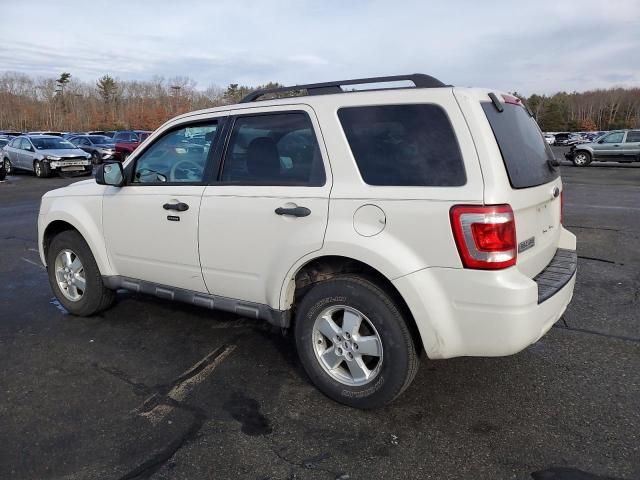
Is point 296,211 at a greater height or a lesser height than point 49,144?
greater

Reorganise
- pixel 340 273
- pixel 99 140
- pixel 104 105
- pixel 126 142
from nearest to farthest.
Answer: pixel 340 273, pixel 126 142, pixel 99 140, pixel 104 105

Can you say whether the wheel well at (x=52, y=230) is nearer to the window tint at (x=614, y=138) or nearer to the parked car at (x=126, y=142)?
the parked car at (x=126, y=142)

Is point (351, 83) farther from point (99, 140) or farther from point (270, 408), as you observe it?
point (99, 140)

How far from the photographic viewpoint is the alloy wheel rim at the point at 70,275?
468cm

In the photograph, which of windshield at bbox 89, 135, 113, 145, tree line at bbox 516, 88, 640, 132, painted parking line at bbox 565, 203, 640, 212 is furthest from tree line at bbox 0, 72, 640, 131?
painted parking line at bbox 565, 203, 640, 212

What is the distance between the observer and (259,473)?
101 inches

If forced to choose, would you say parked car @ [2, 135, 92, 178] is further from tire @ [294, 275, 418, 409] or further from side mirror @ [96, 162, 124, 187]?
tire @ [294, 275, 418, 409]


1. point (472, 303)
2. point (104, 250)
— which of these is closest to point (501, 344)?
point (472, 303)

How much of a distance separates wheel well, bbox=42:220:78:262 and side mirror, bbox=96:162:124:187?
0.85 m

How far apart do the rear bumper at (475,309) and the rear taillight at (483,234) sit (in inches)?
2.5

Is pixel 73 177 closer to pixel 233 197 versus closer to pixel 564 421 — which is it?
pixel 233 197

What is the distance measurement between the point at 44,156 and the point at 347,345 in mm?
20845

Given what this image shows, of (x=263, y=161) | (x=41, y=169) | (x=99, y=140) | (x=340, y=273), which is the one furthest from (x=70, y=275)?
(x=99, y=140)

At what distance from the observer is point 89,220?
176 inches
